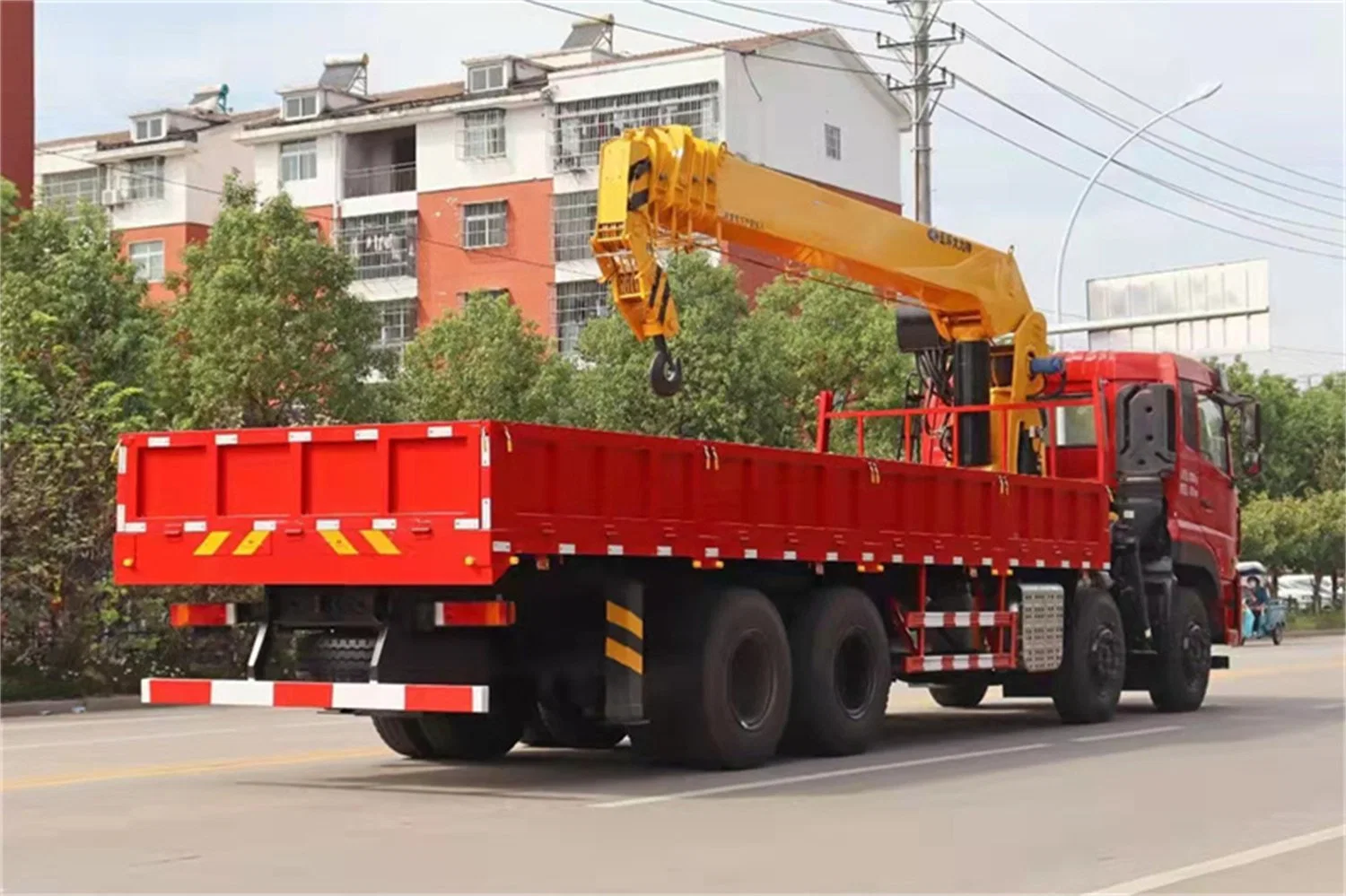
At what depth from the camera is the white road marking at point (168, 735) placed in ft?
58.2

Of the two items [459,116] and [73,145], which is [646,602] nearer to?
[459,116]

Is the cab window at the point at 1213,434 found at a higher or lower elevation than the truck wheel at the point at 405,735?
higher

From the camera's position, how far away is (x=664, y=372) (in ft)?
50.1

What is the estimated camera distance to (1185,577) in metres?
21.2

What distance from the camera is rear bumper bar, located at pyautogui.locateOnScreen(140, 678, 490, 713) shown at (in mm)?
12852

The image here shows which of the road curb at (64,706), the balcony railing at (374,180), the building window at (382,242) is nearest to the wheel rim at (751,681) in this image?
the road curb at (64,706)

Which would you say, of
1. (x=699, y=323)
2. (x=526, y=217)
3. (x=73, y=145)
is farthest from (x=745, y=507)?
(x=73, y=145)

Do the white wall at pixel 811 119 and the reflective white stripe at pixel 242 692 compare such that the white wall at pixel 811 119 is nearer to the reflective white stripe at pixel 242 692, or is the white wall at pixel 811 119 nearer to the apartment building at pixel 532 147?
A: the apartment building at pixel 532 147

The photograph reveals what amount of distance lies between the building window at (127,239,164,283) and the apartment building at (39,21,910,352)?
5.01 m

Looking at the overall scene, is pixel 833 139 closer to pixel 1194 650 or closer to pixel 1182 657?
pixel 1194 650

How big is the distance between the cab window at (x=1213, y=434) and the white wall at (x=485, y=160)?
4331 centimetres

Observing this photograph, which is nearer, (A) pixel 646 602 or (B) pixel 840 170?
(A) pixel 646 602

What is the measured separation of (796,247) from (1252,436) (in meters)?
5.84

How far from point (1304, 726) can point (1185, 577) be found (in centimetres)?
257
